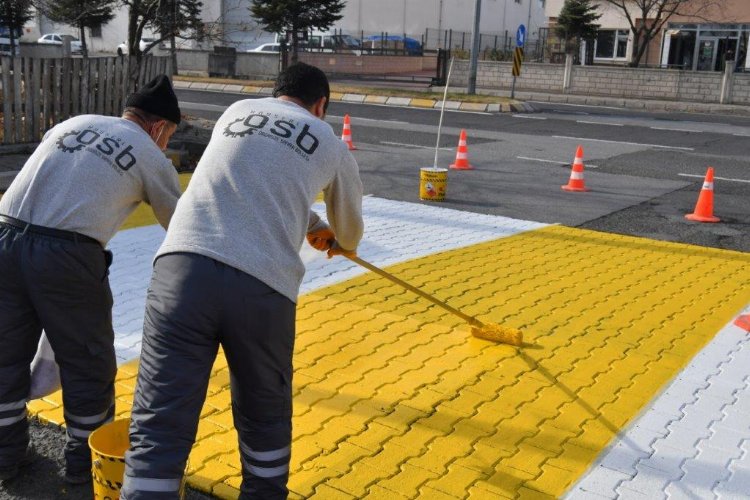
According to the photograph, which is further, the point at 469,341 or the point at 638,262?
the point at 638,262

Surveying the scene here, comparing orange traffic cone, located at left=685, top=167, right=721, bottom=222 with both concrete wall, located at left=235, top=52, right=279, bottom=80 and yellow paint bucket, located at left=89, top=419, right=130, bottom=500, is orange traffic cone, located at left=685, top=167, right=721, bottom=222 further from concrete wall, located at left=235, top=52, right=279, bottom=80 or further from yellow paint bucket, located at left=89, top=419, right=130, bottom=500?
concrete wall, located at left=235, top=52, right=279, bottom=80

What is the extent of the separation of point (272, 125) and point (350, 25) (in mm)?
50352

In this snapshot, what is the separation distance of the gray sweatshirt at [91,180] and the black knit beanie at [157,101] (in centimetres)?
12

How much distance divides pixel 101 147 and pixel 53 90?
861cm

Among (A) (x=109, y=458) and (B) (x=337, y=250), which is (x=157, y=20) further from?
(A) (x=109, y=458)

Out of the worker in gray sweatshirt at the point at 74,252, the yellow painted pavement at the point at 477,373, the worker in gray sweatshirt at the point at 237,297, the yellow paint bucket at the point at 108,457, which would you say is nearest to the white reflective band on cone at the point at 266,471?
the worker in gray sweatshirt at the point at 237,297

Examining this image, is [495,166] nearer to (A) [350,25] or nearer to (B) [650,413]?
(B) [650,413]

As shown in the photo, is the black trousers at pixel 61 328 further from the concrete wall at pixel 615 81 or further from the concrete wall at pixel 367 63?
the concrete wall at pixel 367 63

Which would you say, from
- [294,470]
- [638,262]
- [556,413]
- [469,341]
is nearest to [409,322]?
[469,341]

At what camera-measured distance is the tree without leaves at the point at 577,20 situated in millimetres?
35562

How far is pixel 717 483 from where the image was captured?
3.75m

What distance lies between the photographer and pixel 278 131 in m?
2.87

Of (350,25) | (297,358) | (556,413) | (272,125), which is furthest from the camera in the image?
(350,25)

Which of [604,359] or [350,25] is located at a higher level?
[350,25]
